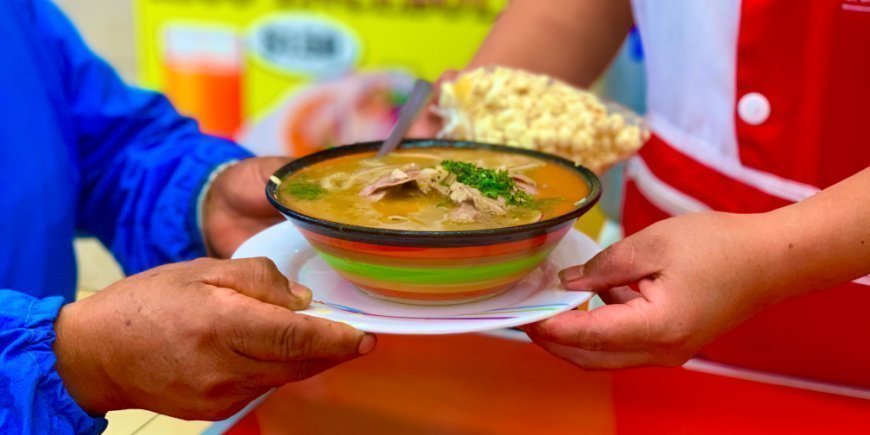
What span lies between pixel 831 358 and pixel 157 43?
2227 mm

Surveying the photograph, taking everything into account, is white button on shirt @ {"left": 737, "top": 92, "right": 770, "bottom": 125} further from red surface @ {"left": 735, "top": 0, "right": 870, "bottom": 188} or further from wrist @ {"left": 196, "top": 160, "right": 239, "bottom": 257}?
wrist @ {"left": 196, "top": 160, "right": 239, "bottom": 257}

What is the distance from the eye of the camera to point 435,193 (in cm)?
86

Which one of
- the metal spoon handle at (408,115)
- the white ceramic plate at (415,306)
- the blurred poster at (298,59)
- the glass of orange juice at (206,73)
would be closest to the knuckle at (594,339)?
the white ceramic plate at (415,306)

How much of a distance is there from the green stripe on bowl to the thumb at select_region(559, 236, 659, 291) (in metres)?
0.06

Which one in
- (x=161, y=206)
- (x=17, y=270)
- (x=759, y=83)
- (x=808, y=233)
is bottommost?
(x=17, y=270)

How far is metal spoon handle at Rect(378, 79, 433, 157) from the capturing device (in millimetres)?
1037

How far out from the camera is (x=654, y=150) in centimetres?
127

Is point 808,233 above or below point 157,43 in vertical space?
above

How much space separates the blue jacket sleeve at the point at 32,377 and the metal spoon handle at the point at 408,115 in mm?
429

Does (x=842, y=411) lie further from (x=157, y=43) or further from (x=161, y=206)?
(x=157, y=43)

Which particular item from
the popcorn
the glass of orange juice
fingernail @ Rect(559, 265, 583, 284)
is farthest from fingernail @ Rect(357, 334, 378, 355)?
the glass of orange juice

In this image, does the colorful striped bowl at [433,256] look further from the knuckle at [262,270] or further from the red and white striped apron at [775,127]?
the red and white striped apron at [775,127]

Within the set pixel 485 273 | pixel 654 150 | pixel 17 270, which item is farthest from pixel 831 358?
pixel 17 270

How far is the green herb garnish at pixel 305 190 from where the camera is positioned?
86 cm
